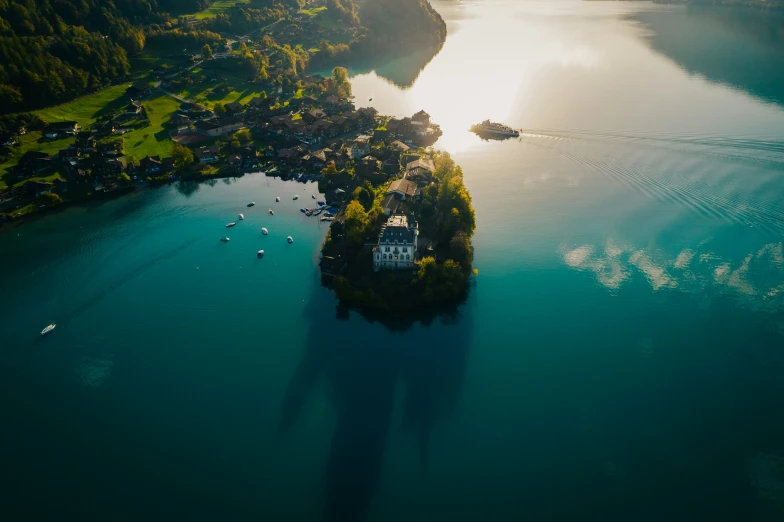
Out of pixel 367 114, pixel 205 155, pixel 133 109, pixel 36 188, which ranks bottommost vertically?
pixel 205 155

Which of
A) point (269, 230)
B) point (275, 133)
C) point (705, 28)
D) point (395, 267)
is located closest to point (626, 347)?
point (395, 267)

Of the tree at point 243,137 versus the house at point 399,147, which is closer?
the house at point 399,147

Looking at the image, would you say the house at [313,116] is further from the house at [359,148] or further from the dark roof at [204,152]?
the dark roof at [204,152]

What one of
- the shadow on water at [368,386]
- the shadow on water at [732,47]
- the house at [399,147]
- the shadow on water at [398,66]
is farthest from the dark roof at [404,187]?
the shadow on water at [732,47]

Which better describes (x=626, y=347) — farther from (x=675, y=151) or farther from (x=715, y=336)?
(x=675, y=151)

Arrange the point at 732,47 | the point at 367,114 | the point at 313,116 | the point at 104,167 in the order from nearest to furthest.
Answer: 1. the point at 104,167
2. the point at 313,116
3. the point at 367,114
4. the point at 732,47

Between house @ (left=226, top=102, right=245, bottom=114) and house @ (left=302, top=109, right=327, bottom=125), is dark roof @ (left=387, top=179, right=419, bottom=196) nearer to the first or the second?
house @ (left=302, top=109, right=327, bottom=125)

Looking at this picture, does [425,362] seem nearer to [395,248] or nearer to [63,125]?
[395,248]

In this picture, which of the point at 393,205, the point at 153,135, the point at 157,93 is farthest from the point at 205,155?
the point at 157,93
